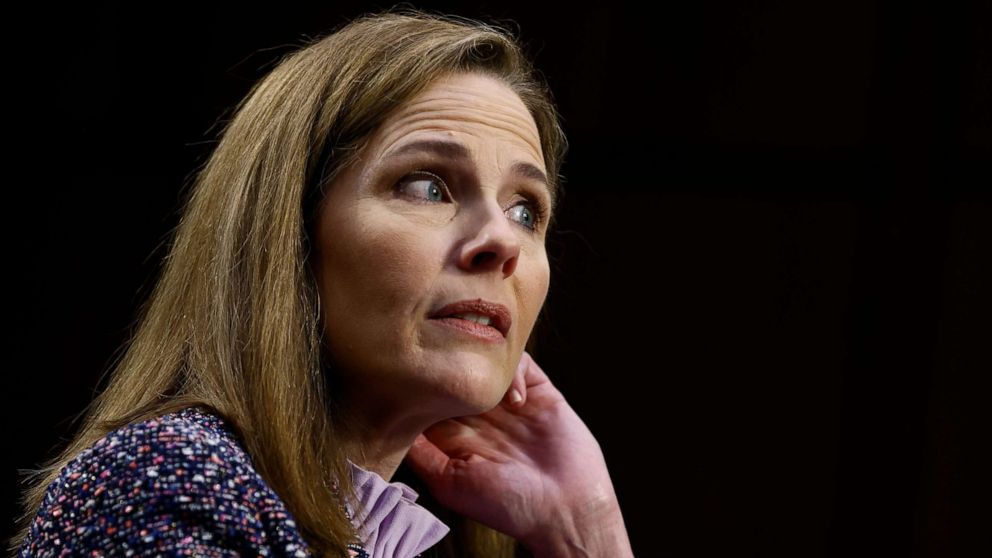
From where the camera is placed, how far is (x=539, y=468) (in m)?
1.82

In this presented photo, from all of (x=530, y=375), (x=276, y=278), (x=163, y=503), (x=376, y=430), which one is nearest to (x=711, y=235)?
(x=530, y=375)

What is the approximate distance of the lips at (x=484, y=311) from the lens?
1.45 m

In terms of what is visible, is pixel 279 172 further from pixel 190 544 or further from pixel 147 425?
pixel 190 544

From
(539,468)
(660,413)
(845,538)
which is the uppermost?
(539,468)

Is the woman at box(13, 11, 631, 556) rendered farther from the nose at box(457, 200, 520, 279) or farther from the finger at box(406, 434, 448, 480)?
the finger at box(406, 434, 448, 480)

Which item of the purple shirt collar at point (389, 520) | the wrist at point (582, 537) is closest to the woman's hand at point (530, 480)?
the wrist at point (582, 537)

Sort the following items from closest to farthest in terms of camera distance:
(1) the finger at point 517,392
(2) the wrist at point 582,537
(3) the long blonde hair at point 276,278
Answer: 1. (3) the long blonde hair at point 276,278
2. (2) the wrist at point 582,537
3. (1) the finger at point 517,392

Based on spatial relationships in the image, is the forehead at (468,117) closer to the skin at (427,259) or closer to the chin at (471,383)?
the skin at (427,259)

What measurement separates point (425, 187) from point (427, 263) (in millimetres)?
113

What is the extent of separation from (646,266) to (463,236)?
40.3 inches

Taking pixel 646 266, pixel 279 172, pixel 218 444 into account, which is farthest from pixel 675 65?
pixel 218 444

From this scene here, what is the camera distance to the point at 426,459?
180cm

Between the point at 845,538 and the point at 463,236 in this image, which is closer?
the point at 463,236

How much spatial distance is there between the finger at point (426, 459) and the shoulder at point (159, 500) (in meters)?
0.57
